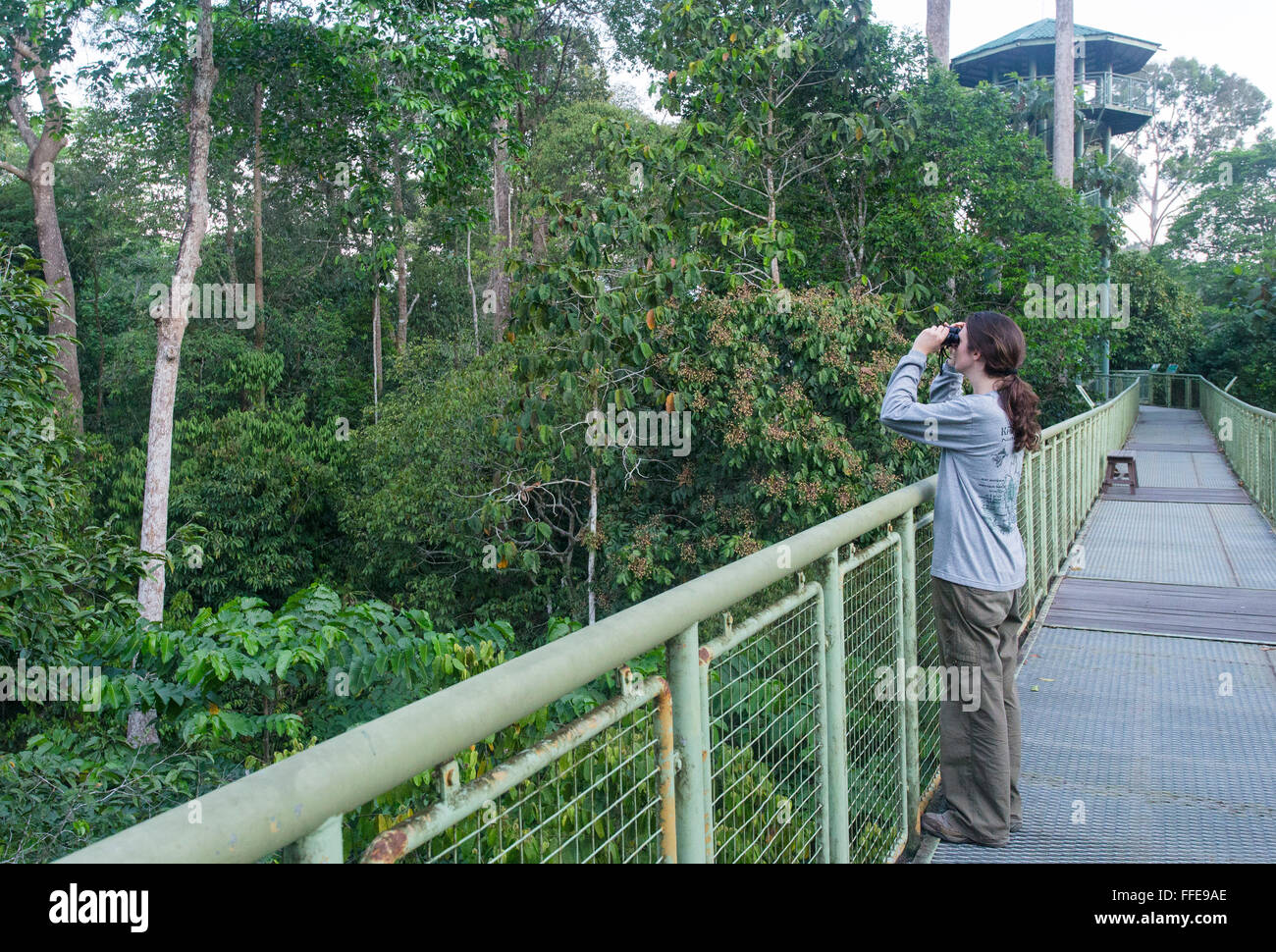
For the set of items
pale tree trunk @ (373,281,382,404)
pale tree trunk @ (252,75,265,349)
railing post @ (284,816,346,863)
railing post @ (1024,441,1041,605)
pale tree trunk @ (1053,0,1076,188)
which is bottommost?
railing post @ (1024,441,1041,605)

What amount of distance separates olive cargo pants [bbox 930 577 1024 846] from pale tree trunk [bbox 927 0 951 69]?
19830 millimetres

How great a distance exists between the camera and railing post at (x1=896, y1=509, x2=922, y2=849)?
364 centimetres

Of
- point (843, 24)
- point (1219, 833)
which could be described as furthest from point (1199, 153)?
point (1219, 833)

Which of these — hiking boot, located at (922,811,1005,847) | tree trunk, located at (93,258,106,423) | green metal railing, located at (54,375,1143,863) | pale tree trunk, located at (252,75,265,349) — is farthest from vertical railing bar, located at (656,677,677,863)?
tree trunk, located at (93,258,106,423)

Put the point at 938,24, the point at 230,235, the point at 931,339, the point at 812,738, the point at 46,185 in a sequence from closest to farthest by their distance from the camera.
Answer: the point at 812,738, the point at 931,339, the point at 938,24, the point at 46,185, the point at 230,235

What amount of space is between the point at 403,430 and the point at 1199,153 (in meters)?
59.8

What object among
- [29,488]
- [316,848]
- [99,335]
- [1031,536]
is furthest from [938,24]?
[316,848]

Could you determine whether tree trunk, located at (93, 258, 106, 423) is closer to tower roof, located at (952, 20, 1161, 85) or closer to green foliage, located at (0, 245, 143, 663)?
green foliage, located at (0, 245, 143, 663)

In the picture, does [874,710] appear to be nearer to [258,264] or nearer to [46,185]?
[46,185]

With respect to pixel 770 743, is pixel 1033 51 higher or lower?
higher

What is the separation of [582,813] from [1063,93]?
28.0 m

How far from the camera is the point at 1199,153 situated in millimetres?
63062

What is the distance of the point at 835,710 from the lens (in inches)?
117
